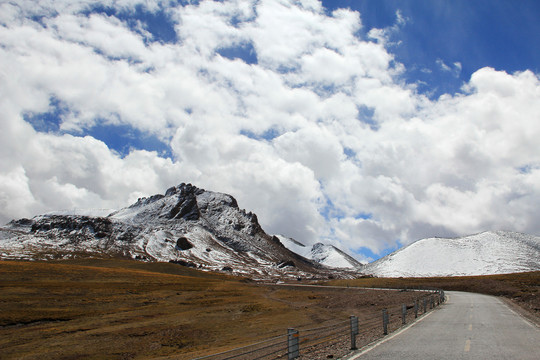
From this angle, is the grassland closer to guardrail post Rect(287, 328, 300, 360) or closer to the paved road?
the paved road

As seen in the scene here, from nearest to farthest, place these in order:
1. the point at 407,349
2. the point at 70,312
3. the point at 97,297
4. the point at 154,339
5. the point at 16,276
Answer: the point at 407,349
the point at 154,339
the point at 70,312
the point at 97,297
the point at 16,276

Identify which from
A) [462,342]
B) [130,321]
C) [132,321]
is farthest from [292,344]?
[130,321]

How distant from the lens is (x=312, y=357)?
60.4 ft

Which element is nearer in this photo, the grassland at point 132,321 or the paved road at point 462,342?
the paved road at point 462,342

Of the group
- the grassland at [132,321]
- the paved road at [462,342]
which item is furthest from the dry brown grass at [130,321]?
the paved road at [462,342]

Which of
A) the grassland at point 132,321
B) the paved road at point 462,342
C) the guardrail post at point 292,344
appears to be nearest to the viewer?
the guardrail post at point 292,344

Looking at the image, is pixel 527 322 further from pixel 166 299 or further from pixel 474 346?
pixel 166 299

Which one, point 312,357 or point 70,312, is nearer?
point 312,357

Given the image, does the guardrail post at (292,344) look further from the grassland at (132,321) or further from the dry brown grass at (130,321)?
the dry brown grass at (130,321)

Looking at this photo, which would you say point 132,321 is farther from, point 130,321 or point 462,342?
point 462,342

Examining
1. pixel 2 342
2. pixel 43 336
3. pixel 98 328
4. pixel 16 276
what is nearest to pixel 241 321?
pixel 98 328

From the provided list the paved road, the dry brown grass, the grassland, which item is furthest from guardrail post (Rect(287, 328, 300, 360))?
the dry brown grass

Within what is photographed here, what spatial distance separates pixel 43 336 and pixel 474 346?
143 feet

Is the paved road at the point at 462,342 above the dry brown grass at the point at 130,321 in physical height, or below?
above
